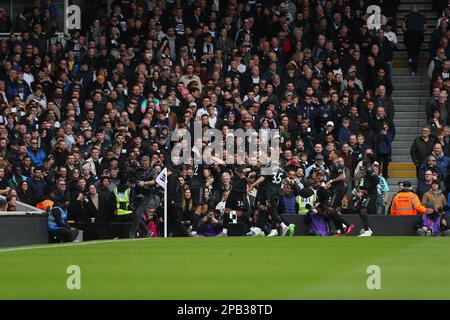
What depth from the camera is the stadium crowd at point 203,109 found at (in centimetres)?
3369

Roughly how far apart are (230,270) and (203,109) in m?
17.0

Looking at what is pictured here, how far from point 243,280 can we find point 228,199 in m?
15.4

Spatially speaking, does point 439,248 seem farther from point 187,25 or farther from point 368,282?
point 187,25

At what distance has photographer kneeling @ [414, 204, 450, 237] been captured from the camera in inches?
1281

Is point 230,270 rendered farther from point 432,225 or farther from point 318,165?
point 318,165

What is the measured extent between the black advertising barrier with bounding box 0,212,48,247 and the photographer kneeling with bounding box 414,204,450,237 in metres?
9.15

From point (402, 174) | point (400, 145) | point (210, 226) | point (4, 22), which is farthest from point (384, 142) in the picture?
point (4, 22)

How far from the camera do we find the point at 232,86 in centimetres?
3722

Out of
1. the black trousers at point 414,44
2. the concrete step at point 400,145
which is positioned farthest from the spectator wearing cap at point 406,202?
the black trousers at point 414,44

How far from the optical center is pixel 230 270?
19609 millimetres

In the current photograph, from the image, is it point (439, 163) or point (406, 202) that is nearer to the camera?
point (406, 202)

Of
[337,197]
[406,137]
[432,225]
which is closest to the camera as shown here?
[432,225]
